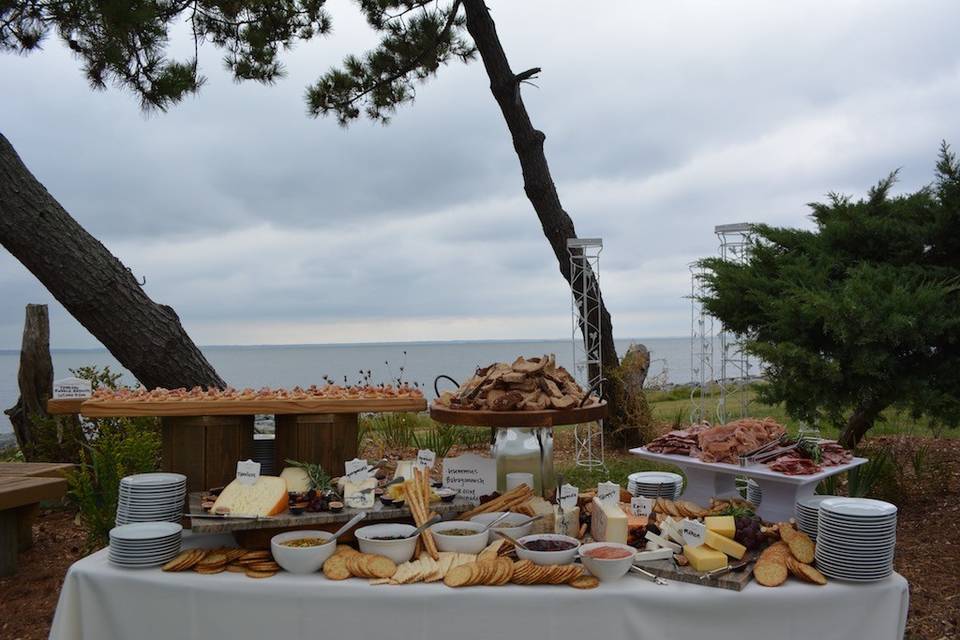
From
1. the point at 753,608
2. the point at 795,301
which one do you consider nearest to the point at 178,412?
the point at 753,608

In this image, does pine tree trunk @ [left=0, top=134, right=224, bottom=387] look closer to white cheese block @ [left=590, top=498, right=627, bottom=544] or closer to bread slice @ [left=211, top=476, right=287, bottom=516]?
bread slice @ [left=211, top=476, right=287, bottom=516]

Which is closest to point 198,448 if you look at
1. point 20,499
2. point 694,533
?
point 694,533

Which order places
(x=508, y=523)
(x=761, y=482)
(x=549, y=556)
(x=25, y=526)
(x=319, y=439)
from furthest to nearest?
(x=25, y=526) < (x=761, y=482) < (x=319, y=439) < (x=508, y=523) < (x=549, y=556)

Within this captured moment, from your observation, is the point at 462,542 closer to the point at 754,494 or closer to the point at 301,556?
the point at 301,556

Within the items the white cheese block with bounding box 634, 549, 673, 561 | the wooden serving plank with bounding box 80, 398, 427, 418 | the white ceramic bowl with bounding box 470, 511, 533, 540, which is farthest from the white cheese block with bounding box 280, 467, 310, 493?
the white cheese block with bounding box 634, 549, 673, 561

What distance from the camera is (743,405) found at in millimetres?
6414

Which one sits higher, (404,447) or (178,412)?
(178,412)

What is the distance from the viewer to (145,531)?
7.43 feet

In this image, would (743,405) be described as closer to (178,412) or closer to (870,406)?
(870,406)

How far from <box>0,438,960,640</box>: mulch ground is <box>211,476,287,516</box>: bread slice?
2175mm

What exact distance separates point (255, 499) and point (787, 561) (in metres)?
1.60

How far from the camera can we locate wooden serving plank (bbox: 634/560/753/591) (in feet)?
6.74

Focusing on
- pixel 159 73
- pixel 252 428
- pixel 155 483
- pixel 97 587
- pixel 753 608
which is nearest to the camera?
pixel 753 608

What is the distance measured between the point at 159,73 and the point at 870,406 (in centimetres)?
595
